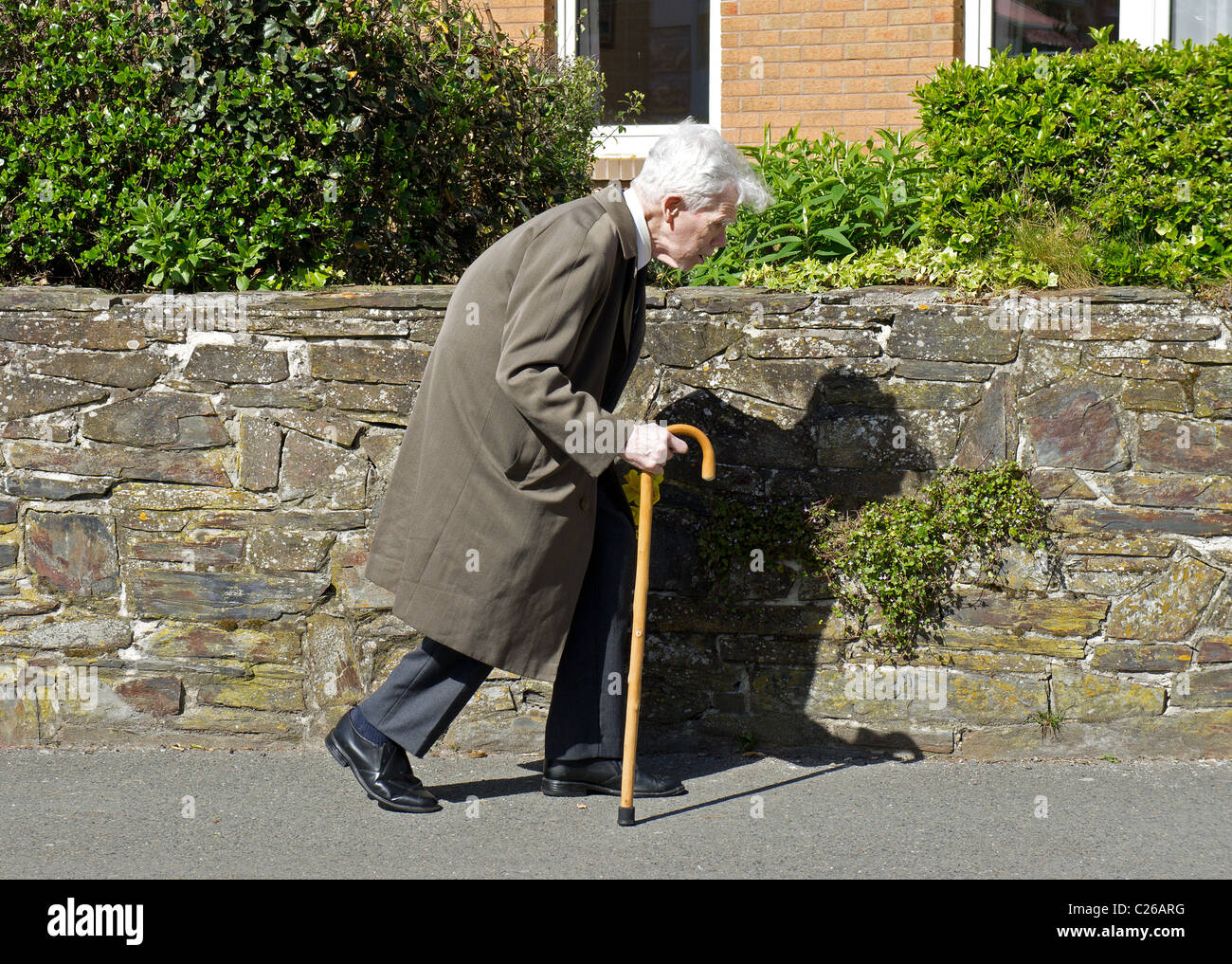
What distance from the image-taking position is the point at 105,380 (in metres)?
4.28

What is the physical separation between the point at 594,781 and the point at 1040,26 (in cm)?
548

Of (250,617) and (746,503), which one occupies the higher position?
(746,503)

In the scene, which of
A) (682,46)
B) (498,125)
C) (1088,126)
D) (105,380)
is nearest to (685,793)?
(105,380)

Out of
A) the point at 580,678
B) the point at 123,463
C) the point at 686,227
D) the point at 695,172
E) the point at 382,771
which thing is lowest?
the point at 382,771

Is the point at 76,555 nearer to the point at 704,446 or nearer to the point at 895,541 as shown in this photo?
the point at 704,446

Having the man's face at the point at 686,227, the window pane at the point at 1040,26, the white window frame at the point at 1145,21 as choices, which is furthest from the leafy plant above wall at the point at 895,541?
the window pane at the point at 1040,26

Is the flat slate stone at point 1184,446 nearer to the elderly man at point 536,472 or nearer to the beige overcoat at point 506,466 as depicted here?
the elderly man at point 536,472

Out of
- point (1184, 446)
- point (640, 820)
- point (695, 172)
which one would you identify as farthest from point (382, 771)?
point (1184, 446)

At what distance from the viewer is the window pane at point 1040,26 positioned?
283 inches

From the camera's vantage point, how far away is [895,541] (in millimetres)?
4062

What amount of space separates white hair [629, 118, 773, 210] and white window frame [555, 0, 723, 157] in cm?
395

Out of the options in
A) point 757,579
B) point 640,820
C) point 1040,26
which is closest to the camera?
point 640,820

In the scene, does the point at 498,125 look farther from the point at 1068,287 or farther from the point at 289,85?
the point at 1068,287
